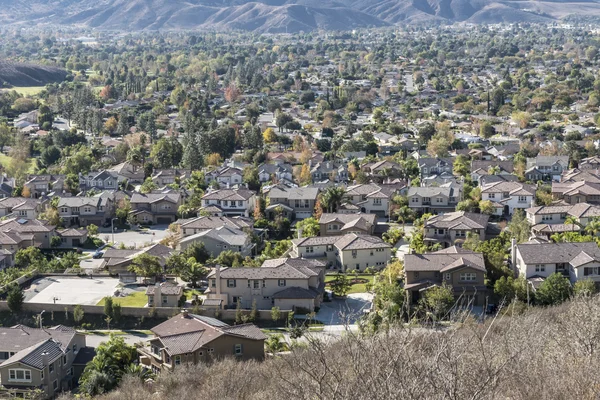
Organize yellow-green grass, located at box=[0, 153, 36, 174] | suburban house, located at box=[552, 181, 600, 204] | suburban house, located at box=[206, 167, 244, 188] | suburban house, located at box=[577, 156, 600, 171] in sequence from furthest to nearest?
yellow-green grass, located at box=[0, 153, 36, 174], suburban house, located at box=[577, 156, 600, 171], suburban house, located at box=[206, 167, 244, 188], suburban house, located at box=[552, 181, 600, 204]

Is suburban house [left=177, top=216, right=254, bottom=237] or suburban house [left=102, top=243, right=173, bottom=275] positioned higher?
suburban house [left=102, top=243, right=173, bottom=275]

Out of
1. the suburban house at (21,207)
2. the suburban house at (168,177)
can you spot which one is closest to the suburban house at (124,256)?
the suburban house at (21,207)

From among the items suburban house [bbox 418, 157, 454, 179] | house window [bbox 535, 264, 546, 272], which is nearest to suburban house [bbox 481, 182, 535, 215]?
suburban house [bbox 418, 157, 454, 179]

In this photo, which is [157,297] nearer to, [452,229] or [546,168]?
[452,229]

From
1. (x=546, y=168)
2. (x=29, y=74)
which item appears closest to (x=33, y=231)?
(x=546, y=168)

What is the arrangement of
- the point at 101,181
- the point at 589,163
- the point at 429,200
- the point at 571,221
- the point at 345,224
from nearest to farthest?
the point at 571,221 → the point at 345,224 → the point at 429,200 → the point at 101,181 → the point at 589,163

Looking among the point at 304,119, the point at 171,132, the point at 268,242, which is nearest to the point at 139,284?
the point at 268,242

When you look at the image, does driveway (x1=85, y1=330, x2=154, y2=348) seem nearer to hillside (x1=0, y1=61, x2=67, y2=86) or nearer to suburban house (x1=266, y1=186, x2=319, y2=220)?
suburban house (x1=266, y1=186, x2=319, y2=220)

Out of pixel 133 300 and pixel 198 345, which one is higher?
pixel 198 345
